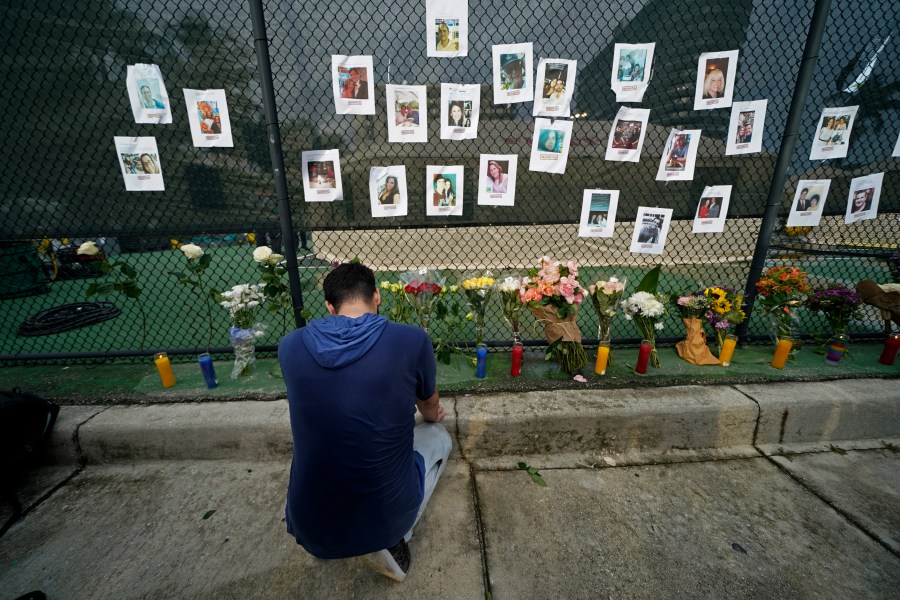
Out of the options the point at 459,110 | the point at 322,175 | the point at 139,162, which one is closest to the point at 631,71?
the point at 459,110

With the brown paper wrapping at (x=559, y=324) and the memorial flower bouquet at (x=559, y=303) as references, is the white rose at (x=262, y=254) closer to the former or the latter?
the memorial flower bouquet at (x=559, y=303)

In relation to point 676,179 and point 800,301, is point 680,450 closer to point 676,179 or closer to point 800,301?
point 800,301

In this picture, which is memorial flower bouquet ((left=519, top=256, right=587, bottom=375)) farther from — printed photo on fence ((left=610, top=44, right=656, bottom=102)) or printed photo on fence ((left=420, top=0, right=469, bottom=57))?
printed photo on fence ((left=420, top=0, right=469, bottom=57))

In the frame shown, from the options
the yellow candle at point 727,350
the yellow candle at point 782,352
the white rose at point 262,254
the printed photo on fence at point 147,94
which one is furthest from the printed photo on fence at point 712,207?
the printed photo on fence at point 147,94

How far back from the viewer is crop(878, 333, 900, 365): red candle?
110 inches

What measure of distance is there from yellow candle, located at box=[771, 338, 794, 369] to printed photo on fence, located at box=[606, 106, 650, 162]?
1824 millimetres

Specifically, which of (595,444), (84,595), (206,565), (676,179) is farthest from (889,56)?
(84,595)

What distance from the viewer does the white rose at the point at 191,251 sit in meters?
2.48

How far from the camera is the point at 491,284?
263cm

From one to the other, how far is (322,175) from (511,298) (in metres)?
1.71

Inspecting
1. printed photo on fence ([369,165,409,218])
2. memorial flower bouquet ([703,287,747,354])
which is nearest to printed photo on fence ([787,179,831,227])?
memorial flower bouquet ([703,287,747,354])

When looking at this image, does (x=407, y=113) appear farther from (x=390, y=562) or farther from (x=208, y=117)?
(x=390, y=562)

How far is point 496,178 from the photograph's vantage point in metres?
2.77

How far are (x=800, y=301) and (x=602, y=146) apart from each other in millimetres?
2027
